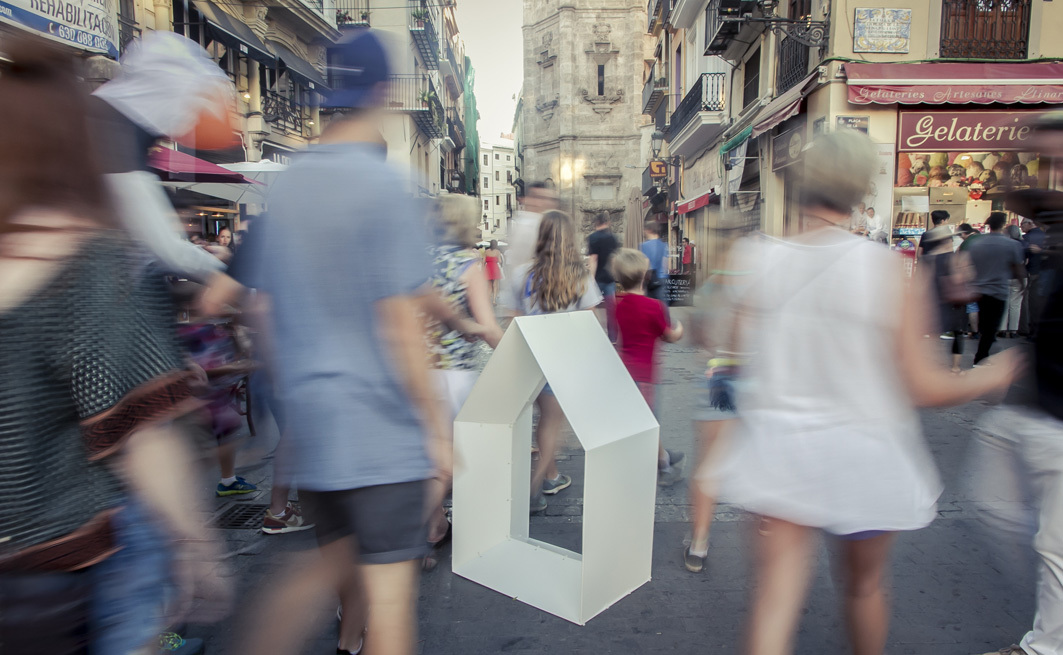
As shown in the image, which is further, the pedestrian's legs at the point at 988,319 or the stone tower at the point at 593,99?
the stone tower at the point at 593,99

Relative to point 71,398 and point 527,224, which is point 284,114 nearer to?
point 527,224

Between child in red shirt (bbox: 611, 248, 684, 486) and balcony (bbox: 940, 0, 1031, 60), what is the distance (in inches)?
400

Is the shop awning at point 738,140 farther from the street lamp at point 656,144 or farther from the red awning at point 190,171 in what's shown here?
the street lamp at point 656,144

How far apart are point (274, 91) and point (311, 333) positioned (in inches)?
676

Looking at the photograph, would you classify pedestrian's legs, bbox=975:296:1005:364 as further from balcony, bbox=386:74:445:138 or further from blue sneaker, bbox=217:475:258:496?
balcony, bbox=386:74:445:138

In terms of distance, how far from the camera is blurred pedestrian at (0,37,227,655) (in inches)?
46.5

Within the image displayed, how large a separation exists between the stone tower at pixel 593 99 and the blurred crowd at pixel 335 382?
42.6 meters

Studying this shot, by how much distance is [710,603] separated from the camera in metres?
2.92

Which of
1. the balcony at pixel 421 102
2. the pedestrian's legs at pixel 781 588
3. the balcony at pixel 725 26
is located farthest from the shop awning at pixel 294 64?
the pedestrian's legs at pixel 781 588

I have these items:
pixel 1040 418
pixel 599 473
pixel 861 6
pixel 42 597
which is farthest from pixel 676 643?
pixel 861 6

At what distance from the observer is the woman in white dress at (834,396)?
1.74 meters

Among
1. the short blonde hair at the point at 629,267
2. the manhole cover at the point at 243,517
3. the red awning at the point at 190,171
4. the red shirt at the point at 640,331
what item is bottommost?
the manhole cover at the point at 243,517

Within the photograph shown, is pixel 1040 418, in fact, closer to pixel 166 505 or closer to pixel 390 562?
pixel 390 562

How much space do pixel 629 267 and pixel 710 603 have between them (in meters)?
1.87
